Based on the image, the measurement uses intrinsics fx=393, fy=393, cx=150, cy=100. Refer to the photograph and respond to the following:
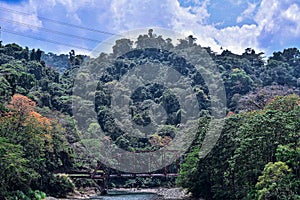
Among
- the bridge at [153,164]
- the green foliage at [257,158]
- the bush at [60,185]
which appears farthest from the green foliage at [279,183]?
the bridge at [153,164]

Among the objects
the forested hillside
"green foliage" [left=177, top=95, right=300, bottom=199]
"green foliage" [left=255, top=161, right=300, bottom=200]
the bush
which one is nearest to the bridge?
the forested hillside

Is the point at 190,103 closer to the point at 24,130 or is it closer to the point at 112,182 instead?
the point at 112,182

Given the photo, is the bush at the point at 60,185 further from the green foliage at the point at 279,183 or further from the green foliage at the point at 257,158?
the green foliage at the point at 279,183

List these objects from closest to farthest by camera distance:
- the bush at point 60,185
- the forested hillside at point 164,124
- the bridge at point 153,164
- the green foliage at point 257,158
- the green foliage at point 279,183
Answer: the green foliage at point 279,183 < the green foliage at point 257,158 < the forested hillside at point 164,124 < the bush at point 60,185 < the bridge at point 153,164

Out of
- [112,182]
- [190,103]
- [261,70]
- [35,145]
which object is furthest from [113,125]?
[261,70]

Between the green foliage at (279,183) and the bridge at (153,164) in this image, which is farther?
the bridge at (153,164)

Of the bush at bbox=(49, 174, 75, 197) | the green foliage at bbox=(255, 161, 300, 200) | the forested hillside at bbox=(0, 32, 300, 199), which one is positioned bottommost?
the bush at bbox=(49, 174, 75, 197)

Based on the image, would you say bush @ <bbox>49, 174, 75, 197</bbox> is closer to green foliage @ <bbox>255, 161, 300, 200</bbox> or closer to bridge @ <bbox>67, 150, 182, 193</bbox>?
bridge @ <bbox>67, 150, 182, 193</bbox>

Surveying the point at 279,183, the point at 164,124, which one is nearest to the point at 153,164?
the point at 164,124

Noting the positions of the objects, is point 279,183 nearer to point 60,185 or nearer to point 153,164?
point 60,185
